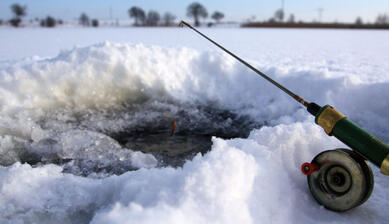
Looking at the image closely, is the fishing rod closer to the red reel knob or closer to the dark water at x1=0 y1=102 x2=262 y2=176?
the red reel knob

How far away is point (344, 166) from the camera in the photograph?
5.32 ft

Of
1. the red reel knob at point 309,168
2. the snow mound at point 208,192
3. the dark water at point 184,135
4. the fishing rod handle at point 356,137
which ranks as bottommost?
the dark water at point 184,135

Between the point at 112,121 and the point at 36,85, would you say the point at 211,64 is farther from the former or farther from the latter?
the point at 36,85

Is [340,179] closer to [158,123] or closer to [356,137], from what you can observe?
[356,137]

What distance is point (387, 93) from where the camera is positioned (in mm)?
3572

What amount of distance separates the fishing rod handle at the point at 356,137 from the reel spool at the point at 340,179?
0.25 feet

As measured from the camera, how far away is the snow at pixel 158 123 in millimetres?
1672

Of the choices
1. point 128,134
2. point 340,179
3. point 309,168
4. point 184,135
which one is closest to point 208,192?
point 309,168

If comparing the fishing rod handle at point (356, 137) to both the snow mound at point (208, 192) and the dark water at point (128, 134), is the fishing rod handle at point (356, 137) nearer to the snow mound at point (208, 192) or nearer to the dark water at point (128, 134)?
the snow mound at point (208, 192)

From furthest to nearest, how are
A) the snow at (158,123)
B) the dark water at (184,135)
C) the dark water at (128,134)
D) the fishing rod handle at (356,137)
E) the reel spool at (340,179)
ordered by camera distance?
the dark water at (184,135) < the dark water at (128,134) < the snow at (158,123) < the reel spool at (340,179) < the fishing rod handle at (356,137)

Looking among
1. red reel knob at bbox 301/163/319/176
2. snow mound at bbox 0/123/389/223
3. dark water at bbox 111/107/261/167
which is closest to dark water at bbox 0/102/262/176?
dark water at bbox 111/107/261/167

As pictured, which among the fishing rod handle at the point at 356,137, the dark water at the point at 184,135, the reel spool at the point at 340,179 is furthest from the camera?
the dark water at the point at 184,135

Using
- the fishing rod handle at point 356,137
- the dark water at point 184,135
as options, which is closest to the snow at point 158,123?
the dark water at point 184,135

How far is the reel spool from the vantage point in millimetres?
1563
